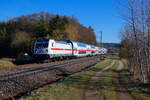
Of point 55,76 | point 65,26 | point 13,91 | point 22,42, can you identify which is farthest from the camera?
point 65,26

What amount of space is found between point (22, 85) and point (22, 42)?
116ft

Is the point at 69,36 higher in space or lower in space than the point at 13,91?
higher

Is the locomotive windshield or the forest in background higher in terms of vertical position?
the forest in background

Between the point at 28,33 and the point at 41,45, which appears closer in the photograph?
the point at 41,45

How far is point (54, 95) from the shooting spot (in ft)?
26.8

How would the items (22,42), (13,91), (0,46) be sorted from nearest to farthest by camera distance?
(13,91)
(22,42)
(0,46)

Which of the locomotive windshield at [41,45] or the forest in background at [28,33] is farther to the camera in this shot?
the forest in background at [28,33]

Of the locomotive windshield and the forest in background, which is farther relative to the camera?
the forest in background

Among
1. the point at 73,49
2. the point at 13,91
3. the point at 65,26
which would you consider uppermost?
the point at 65,26

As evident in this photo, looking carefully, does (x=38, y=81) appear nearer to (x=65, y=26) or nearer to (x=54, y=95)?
(x=54, y=95)

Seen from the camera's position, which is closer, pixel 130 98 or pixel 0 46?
pixel 130 98

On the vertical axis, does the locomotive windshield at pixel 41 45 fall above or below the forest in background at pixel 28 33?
below

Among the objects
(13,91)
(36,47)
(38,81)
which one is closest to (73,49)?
(36,47)

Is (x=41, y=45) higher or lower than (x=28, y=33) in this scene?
lower
